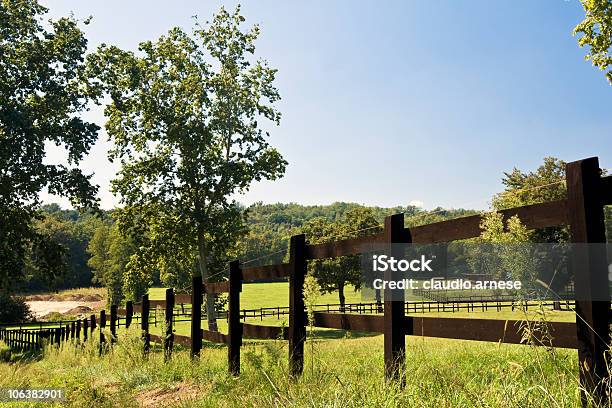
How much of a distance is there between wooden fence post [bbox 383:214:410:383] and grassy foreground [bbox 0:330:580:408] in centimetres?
16

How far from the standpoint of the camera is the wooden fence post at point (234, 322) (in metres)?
8.11

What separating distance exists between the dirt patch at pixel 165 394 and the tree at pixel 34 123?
60.6ft

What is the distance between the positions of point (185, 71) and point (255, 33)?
500cm

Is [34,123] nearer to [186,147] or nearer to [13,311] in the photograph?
[186,147]

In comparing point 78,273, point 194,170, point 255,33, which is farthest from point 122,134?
point 78,273

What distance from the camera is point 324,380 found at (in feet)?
15.8

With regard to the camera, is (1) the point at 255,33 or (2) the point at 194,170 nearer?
(2) the point at 194,170

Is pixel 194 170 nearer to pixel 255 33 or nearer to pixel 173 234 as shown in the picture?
pixel 173 234

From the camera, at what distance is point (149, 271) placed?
3234 centimetres

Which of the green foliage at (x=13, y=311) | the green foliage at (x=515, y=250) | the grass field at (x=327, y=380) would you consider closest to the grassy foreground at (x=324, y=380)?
the grass field at (x=327, y=380)

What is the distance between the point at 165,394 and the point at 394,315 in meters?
3.81

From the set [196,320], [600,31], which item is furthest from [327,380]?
[600,31]

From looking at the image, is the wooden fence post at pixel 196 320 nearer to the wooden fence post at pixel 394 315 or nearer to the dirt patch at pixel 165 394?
the dirt patch at pixel 165 394

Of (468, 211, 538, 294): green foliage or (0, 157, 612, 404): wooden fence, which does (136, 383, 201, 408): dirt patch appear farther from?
(468, 211, 538, 294): green foliage
